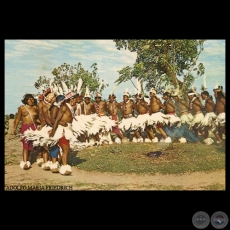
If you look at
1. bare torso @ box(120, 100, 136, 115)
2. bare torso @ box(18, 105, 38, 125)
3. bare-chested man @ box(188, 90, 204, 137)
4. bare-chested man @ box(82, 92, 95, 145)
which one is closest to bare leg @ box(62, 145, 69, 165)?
bare-chested man @ box(82, 92, 95, 145)

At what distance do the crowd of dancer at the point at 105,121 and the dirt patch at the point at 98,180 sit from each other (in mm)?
103

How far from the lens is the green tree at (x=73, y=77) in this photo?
571cm

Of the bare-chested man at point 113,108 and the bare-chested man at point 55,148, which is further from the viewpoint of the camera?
the bare-chested man at point 113,108

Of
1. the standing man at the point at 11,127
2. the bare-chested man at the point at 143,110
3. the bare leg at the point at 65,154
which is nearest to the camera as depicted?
the standing man at the point at 11,127

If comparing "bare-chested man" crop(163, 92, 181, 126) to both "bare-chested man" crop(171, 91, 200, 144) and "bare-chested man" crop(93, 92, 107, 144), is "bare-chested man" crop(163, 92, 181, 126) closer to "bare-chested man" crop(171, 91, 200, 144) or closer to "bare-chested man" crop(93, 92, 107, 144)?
"bare-chested man" crop(171, 91, 200, 144)

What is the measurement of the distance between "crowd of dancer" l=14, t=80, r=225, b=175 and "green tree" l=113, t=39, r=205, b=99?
151 millimetres

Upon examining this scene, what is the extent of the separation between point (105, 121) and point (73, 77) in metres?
0.75

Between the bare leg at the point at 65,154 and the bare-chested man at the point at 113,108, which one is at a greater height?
the bare-chested man at the point at 113,108

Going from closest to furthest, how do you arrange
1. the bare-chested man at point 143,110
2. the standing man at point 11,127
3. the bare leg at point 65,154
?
the standing man at point 11,127, the bare leg at point 65,154, the bare-chested man at point 143,110

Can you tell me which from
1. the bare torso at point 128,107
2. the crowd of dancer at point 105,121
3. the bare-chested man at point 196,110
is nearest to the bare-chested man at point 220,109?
the crowd of dancer at point 105,121

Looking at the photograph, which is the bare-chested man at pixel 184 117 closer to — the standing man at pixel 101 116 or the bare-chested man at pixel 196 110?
the bare-chested man at pixel 196 110
